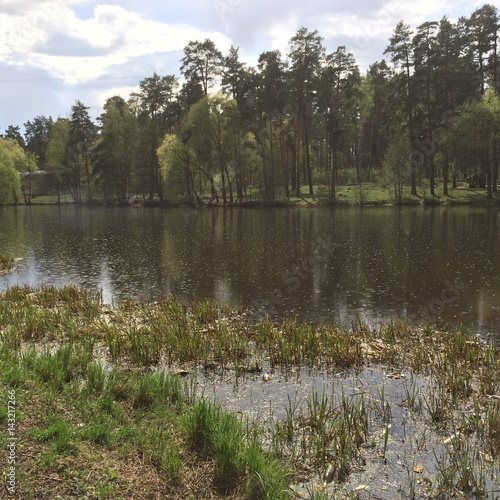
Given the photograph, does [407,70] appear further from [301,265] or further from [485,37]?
[301,265]

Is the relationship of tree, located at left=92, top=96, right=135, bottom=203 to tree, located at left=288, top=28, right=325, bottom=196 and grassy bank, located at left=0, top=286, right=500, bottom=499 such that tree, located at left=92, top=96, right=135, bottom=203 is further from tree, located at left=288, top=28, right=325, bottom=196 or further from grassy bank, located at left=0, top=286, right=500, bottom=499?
grassy bank, located at left=0, top=286, right=500, bottom=499

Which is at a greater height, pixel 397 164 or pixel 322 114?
pixel 322 114

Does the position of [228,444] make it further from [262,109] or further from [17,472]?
[262,109]

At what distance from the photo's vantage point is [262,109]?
74188 mm

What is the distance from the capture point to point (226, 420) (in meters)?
7.05

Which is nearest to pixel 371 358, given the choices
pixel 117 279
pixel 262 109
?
pixel 117 279

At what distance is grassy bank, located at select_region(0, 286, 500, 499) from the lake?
17.1ft

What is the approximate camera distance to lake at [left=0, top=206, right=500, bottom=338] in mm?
18688

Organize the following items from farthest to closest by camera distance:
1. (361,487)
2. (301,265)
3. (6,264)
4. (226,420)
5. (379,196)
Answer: (379,196) → (6,264) → (301,265) → (226,420) → (361,487)

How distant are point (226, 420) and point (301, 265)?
2105cm

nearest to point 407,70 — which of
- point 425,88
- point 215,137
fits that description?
point 425,88

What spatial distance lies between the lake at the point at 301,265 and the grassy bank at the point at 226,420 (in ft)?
17.1

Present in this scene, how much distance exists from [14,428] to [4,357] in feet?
12.4

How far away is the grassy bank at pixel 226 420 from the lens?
19.2 feet
